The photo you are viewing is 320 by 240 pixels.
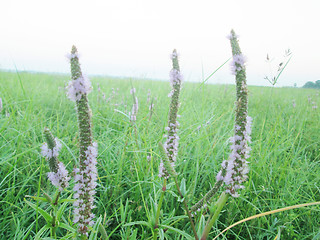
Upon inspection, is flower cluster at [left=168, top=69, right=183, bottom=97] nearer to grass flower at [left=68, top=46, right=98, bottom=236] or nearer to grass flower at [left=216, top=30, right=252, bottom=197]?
grass flower at [left=216, top=30, right=252, bottom=197]

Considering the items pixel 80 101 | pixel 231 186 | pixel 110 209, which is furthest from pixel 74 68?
pixel 110 209

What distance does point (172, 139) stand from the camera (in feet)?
5.58

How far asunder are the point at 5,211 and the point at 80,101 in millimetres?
1785

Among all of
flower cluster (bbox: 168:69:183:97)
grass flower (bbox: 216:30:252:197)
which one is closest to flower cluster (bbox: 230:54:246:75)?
grass flower (bbox: 216:30:252:197)

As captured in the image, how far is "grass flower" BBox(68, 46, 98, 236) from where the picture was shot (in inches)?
46.3

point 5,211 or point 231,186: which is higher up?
point 231,186

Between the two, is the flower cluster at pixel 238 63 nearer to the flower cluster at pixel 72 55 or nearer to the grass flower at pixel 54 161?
the flower cluster at pixel 72 55

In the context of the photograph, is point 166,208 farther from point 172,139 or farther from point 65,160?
point 65,160

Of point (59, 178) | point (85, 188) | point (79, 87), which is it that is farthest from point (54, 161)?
point (79, 87)

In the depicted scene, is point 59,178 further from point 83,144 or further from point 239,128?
point 239,128

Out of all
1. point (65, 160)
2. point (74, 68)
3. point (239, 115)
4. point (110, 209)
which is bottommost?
point (110, 209)

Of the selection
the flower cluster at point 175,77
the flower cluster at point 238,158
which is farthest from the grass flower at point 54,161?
the flower cluster at point 238,158

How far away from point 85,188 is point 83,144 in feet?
0.87

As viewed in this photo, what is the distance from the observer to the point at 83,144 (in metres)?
1.22
